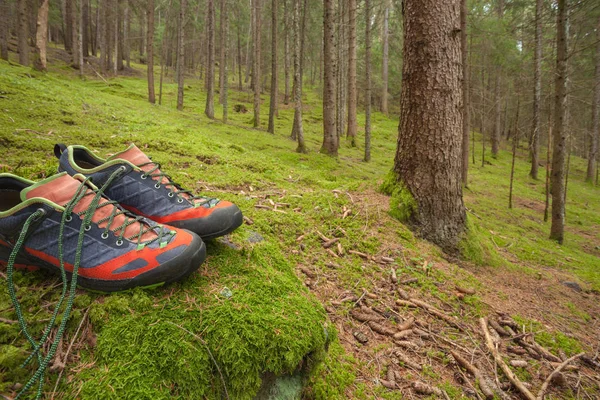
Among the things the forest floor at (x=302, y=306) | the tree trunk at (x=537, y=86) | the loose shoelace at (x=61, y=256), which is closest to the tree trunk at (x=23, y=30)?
the forest floor at (x=302, y=306)

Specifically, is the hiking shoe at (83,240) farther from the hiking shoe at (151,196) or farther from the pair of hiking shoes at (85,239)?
the hiking shoe at (151,196)

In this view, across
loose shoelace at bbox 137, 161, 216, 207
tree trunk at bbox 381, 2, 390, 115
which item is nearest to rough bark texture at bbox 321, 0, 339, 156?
loose shoelace at bbox 137, 161, 216, 207

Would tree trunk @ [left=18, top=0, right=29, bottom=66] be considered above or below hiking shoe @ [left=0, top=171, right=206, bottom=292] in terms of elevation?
above

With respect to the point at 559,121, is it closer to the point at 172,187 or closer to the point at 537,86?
the point at 172,187

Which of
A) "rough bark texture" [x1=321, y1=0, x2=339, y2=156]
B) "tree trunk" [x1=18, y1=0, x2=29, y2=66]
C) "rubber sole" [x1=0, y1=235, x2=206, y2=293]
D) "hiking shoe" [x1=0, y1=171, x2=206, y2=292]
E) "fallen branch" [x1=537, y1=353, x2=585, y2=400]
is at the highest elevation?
"tree trunk" [x1=18, y1=0, x2=29, y2=66]

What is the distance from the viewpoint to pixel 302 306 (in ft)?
5.61

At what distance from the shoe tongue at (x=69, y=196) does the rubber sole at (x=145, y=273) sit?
203 millimetres

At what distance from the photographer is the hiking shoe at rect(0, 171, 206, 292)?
1339mm

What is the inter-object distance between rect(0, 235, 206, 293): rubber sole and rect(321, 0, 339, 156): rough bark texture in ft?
29.1

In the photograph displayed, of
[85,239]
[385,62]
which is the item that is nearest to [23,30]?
[85,239]

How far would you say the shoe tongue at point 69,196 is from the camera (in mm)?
1396

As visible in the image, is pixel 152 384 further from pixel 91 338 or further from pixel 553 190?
pixel 553 190

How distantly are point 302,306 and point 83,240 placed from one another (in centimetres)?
116

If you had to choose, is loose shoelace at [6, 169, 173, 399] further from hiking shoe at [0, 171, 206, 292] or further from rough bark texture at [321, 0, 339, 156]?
rough bark texture at [321, 0, 339, 156]
